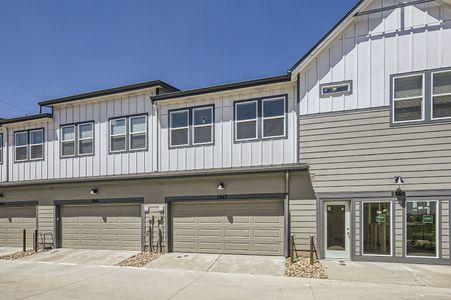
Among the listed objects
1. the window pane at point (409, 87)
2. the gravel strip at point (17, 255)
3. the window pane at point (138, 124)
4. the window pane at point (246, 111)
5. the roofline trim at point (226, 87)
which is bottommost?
the gravel strip at point (17, 255)

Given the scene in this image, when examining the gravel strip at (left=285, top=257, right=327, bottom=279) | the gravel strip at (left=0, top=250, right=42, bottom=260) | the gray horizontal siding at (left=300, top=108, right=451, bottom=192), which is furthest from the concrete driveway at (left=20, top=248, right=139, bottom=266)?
the gray horizontal siding at (left=300, top=108, right=451, bottom=192)

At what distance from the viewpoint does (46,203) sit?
1562cm

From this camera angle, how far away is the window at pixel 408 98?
10609 mm

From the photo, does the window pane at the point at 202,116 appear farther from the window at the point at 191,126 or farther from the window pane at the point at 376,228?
the window pane at the point at 376,228

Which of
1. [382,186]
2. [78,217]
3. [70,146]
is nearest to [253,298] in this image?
[382,186]

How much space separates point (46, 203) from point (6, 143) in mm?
4047

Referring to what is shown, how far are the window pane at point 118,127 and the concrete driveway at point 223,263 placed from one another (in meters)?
5.29

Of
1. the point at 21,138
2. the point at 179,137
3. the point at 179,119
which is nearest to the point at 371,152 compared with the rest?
the point at 179,137

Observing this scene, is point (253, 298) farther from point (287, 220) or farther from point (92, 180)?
point (92, 180)

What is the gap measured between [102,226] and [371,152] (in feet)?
34.9

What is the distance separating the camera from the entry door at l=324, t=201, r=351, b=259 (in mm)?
11211

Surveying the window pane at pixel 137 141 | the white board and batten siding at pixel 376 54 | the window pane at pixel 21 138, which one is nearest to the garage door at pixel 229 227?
the window pane at pixel 137 141

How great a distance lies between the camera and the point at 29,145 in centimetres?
1648

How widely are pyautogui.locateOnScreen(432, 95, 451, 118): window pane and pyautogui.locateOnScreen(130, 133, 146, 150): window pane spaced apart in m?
10.1
